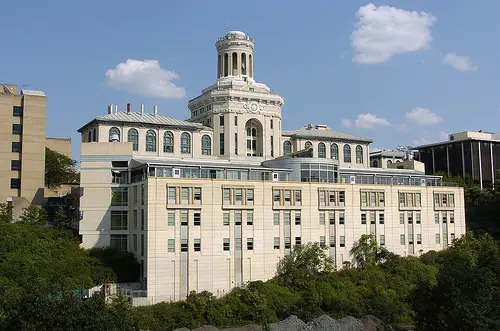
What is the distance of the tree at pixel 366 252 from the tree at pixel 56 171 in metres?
54.7

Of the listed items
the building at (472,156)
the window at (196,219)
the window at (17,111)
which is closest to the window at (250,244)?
the window at (196,219)

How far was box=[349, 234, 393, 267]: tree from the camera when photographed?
70000 mm

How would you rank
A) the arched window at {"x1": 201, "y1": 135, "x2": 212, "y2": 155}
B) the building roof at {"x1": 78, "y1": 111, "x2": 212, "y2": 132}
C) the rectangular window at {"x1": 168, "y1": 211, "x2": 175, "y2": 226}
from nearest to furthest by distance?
the rectangular window at {"x1": 168, "y1": 211, "x2": 175, "y2": 226} → the building roof at {"x1": 78, "y1": 111, "x2": 212, "y2": 132} → the arched window at {"x1": 201, "y1": 135, "x2": 212, "y2": 155}

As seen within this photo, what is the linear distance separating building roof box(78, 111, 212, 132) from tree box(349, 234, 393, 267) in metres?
29.3

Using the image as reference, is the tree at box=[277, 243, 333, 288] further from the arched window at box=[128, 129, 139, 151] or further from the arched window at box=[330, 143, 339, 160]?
the arched window at box=[330, 143, 339, 160]

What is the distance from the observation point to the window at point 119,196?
Result: 64562mm

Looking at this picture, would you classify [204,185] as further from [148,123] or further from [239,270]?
[148,123]

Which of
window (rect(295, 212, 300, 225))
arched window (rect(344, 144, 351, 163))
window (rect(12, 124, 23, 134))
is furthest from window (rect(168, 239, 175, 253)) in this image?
arched window (rect(344, 144, 351, 163))

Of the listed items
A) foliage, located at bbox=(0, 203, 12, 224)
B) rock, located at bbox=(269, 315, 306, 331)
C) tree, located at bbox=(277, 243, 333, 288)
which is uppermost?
foliage, located at bbox=(0, 203, 12, 224)

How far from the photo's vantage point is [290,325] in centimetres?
5078

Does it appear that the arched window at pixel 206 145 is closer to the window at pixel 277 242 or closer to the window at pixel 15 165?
the window at pixel 277 242

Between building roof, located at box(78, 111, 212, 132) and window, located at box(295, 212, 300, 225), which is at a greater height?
building roof, located at box(78, 111, 212, 132)

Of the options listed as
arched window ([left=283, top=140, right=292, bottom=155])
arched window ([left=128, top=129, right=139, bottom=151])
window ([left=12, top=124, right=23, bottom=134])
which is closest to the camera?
arched window ([left=128, top=129, right=139, bottom=151])

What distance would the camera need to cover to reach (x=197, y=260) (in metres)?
60.2
